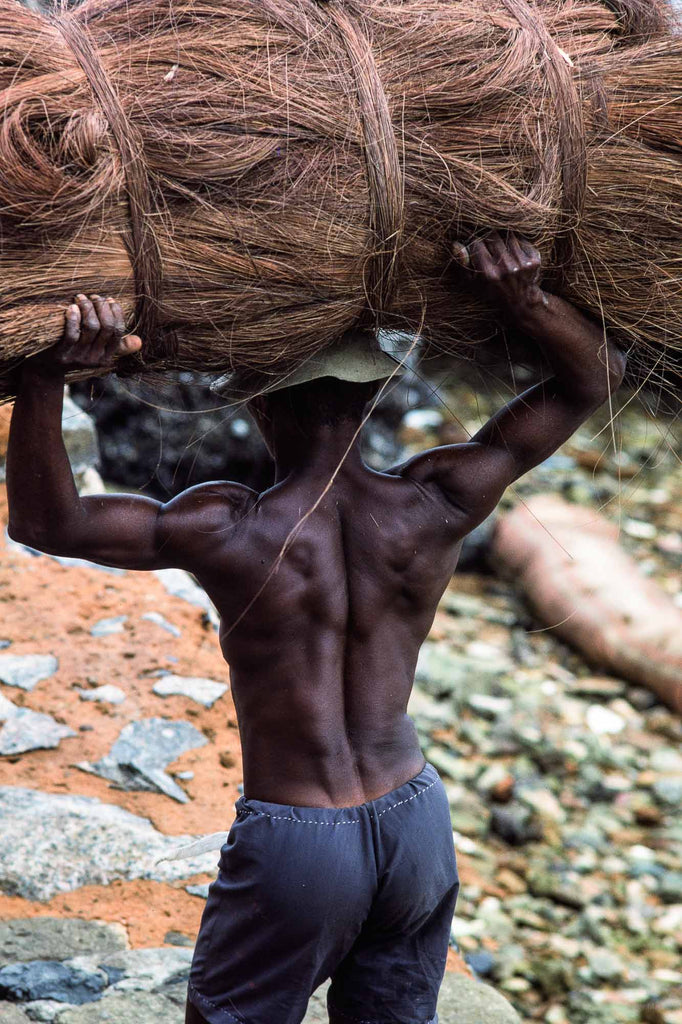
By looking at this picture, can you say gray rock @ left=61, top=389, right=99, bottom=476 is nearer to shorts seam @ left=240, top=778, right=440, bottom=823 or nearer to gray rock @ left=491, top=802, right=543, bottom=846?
gray rock @ left=491, top=802, right=543, bottom=846

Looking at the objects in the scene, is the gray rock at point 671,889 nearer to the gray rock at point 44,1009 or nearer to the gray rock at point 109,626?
the gray rock at point 109,626

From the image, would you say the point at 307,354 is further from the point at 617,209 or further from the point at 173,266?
the point at 617,209

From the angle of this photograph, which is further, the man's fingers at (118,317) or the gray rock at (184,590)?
the gray rock at (184,590)

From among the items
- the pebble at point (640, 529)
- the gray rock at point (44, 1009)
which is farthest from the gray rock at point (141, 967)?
the pebble at point (640, 529)

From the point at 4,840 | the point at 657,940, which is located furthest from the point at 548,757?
the point at 4,840

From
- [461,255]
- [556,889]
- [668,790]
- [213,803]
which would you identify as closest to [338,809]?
[461,255]

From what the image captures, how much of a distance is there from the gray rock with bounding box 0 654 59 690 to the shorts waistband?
1.85m

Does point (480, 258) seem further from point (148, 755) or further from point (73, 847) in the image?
point (148, 755)

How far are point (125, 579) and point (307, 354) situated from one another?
100 inches

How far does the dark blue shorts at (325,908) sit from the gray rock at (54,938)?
859 mm

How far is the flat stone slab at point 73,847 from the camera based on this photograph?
120 inches

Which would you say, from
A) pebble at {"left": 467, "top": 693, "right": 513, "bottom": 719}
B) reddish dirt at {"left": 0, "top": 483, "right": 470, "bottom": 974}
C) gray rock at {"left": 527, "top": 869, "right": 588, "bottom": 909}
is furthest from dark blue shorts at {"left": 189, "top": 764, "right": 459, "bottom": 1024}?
pebble at {"left": 467, "top": 693, "right": 513, "bottom": 719}

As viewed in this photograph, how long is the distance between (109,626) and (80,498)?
2296 mm

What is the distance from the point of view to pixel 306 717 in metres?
2.03
